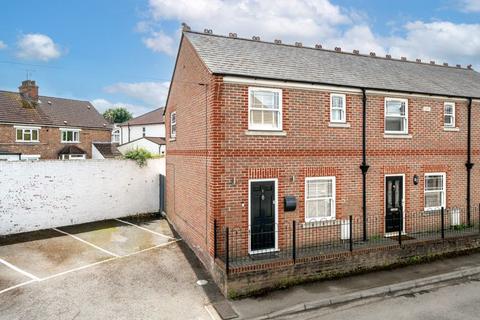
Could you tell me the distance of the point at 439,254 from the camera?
36.2 feet

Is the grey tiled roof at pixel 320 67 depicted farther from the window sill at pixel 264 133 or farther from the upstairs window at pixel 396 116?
the window sill at pixel 264 133

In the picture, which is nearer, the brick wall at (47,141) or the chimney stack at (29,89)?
the brick wall at (47,141)

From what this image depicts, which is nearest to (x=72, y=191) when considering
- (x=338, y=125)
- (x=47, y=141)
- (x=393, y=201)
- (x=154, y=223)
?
(x=154, y=223)

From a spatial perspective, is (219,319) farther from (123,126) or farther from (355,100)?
(123,126)

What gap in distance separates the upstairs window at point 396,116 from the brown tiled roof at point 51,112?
95.0 ft

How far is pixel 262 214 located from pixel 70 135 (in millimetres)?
29045

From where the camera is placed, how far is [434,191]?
12844mm

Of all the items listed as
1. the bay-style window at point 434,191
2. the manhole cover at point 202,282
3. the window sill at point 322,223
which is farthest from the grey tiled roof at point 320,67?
the manhole cover at point 202,282

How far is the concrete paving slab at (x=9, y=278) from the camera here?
9.11m

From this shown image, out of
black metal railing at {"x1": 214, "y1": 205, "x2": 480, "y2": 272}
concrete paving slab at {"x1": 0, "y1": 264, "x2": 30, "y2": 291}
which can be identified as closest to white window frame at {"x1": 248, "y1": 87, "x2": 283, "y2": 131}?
black metal railing at {"x1": 214, "y1": 205, "x2": 480, "y2": 272}

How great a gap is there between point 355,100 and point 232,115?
15.1 ft

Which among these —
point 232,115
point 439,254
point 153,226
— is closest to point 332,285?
point 439,254

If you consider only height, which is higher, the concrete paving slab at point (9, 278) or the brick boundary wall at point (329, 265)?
the brick boundary wall at point (329, 265)

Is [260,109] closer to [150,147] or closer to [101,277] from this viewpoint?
[101,277]
